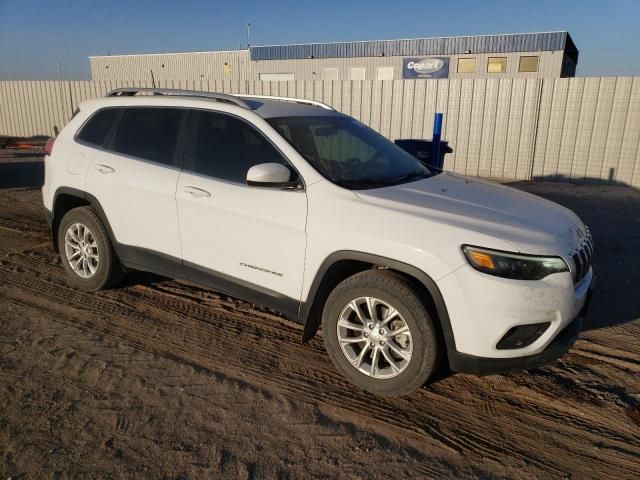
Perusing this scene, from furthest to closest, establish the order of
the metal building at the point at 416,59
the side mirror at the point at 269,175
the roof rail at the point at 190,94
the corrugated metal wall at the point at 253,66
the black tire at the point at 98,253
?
1. the corrugated metal wall at the point at 253,66
2. the metal building at the point at 416,59
3. the black tire at the point at 98,253
4. the roof rail at the point at 190,94
5. the side mirror at the point at 269,175

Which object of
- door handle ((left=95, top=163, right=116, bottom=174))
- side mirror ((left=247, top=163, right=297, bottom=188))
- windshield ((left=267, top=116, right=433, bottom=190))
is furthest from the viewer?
door handle ((left=95, top=163, right=116, bottom=174))

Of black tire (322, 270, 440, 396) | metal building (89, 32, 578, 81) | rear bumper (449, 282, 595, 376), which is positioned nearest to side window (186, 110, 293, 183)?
black tire (322, 270, 440, 396)

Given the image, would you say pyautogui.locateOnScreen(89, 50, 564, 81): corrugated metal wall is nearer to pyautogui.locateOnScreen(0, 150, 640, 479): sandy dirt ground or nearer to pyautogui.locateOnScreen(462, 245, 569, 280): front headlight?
pyautogui.locateOnScreen(0, 150, 640, 479): sandy dirt ground

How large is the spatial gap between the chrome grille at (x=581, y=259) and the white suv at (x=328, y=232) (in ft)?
0.06

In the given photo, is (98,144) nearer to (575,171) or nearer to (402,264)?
(402,264)

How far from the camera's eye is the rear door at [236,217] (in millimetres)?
3354

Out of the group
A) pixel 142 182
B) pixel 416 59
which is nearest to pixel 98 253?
pixel 142 182

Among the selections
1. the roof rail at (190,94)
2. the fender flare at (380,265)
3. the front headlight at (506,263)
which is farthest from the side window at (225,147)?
the front headlight at (506,263)

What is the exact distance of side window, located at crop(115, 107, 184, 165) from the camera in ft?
13.4

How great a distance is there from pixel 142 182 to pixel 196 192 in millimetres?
616

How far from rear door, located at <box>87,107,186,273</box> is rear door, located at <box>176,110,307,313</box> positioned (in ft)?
0.51

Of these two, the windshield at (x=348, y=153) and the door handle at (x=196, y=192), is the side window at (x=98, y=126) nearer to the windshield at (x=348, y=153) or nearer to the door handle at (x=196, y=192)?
the door handle at (x=196, y=192)

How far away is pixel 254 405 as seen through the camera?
3.06m

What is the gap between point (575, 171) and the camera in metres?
11.5
